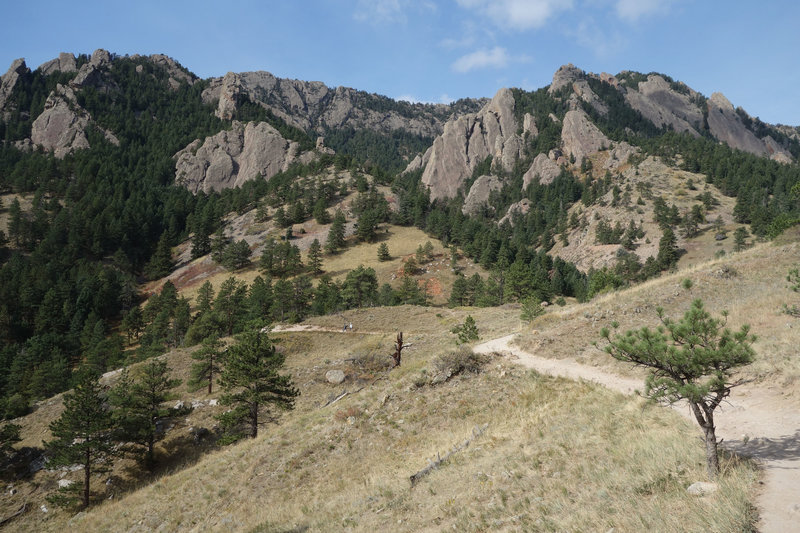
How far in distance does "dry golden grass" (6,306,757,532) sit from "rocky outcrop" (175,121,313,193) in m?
157

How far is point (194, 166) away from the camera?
170m

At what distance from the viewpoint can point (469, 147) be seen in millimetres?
191750

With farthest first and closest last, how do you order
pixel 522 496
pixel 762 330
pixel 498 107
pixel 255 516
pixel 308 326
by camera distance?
pixel 498 107 → pixel 308 326 → pixel 762 330 → pixel 255 516 → pixel 522 496

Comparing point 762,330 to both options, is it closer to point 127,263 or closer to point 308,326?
point 308,326

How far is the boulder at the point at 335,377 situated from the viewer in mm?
33688

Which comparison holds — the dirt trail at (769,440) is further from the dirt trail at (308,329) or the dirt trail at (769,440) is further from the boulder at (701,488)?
the dirt trail at (308,329)

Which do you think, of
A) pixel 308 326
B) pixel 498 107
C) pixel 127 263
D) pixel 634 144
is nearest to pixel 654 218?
pixel 634 144

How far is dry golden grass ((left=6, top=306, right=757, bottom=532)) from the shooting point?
277 inches

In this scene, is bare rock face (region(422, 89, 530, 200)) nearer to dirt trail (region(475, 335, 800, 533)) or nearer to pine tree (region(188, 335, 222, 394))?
pine tree (region(188, 335, 222, 394))

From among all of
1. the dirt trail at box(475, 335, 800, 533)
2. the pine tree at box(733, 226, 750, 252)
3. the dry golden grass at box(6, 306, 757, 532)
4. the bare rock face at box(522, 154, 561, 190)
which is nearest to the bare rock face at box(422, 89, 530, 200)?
the bare rock face at box(522, 154, 561, 190)

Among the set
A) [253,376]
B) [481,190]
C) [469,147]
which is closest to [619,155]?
[481,190]

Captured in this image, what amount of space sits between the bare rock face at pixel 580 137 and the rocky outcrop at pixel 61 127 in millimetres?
221012

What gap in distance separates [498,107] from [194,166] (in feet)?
527

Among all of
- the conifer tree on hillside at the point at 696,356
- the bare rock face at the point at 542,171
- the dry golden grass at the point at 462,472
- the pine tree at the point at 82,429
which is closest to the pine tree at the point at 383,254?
the pine tree at the point at 82,429
